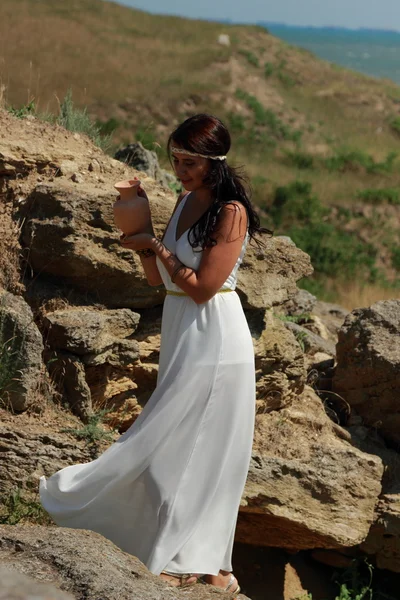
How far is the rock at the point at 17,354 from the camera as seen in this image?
17.8 ft

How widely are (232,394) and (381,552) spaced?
3.39m

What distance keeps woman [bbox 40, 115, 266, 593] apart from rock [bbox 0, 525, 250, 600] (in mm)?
700

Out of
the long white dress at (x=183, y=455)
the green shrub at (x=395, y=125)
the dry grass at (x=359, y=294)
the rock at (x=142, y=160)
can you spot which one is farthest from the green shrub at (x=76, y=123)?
the green shrub at (x=395, y=125)

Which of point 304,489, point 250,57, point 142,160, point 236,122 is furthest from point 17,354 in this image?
point 250,57

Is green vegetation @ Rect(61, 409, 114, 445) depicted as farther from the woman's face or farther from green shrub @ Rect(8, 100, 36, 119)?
green shrub @ Rect(8, 100, 36, 119)

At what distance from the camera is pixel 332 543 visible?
6422 millimetres

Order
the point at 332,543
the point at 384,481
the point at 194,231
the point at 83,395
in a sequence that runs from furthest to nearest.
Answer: the point at 384,481 < the point at 332,543 < the point at 83,395 < the point at 194,231

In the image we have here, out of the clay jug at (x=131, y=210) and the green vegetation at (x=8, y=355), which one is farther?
the green vegetation at (x=8, y=355)

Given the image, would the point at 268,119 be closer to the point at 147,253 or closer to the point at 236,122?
the point at 236,122

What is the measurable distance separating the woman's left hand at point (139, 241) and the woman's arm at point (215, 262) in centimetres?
5

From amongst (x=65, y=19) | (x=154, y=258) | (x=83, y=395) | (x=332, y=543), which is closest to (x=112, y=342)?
(x=83, y=395)

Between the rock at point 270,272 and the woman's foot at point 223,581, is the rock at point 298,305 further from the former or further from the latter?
the woman's foot at point 223,581

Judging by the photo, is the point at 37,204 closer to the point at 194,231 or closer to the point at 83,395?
the point at 83,395

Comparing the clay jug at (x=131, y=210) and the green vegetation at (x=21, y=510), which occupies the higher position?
the clay jug at (x=131, y=210)
